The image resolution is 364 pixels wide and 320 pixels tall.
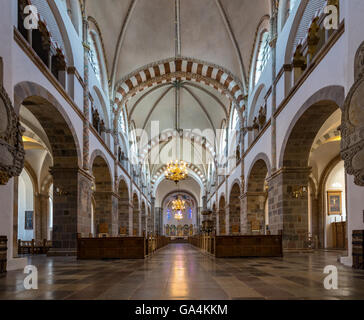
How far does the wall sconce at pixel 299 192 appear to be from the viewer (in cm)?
1204

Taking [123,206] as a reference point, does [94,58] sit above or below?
above

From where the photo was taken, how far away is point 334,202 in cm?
2053

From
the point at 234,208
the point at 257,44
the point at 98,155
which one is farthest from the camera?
the point at 234,208

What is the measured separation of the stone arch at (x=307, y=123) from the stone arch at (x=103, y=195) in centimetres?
874

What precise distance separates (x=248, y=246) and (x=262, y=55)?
8.90 m

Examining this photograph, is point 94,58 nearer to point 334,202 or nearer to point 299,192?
point 299,192

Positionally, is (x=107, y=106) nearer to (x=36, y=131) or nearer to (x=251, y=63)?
(x=36, y=131)

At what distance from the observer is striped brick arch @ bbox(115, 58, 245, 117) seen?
1970cm

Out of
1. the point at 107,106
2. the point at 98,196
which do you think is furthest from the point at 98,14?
the point at 98,196

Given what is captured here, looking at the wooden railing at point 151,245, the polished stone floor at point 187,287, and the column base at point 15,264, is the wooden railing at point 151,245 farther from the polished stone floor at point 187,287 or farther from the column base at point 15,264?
the polished stone floor at point 187,287

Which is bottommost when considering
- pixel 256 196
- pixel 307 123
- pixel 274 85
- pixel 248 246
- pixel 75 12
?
pixel 248 246

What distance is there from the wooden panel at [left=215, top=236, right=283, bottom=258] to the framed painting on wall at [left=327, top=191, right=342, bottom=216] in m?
11.0

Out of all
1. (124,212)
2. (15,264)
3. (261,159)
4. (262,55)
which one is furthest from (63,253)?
(262,55)

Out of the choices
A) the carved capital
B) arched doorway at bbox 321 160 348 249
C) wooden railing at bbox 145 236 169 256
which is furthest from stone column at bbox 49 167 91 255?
arched doorway at bbox 321 160 348 249
